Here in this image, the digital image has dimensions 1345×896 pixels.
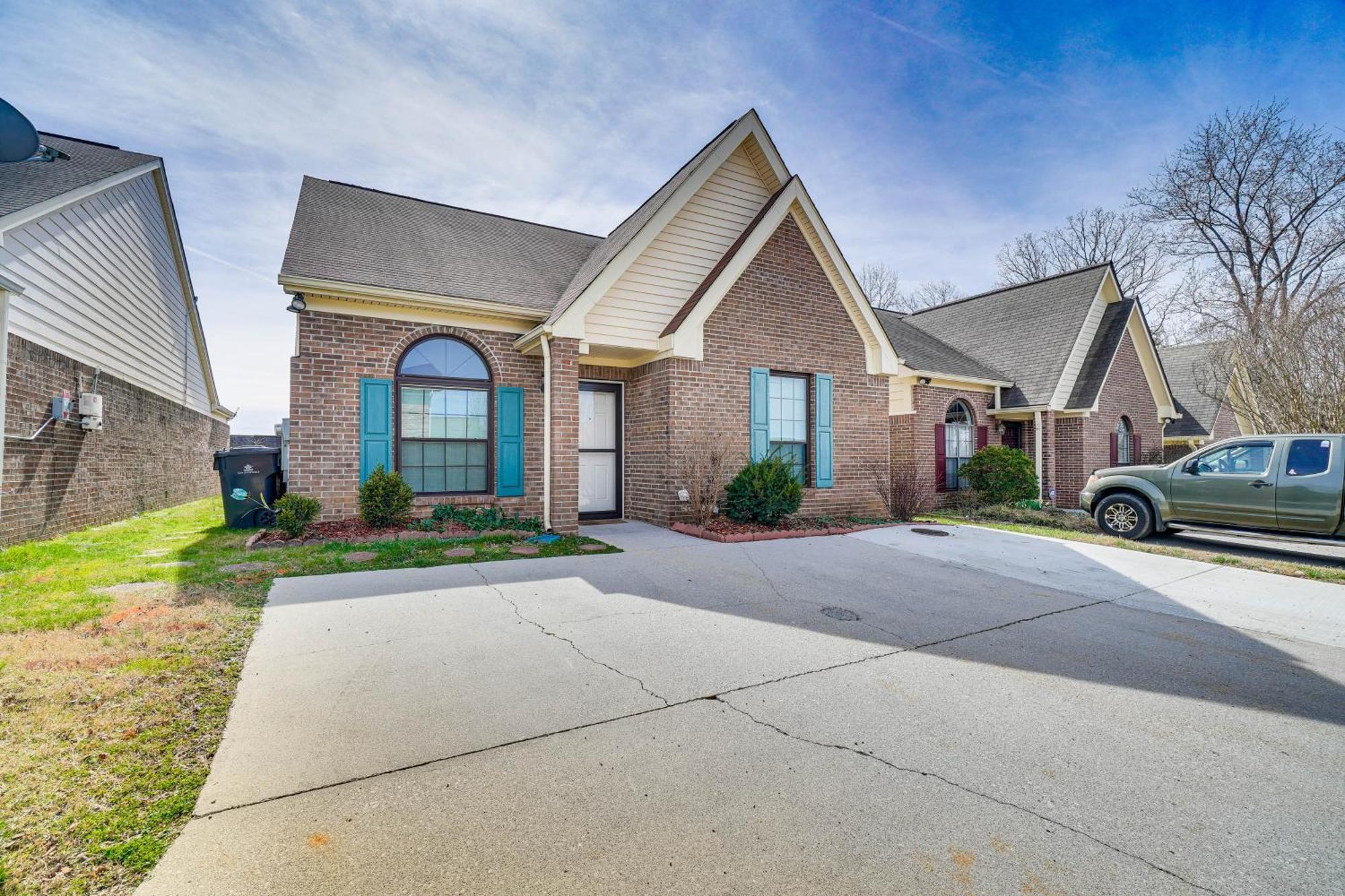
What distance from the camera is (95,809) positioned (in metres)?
2.12

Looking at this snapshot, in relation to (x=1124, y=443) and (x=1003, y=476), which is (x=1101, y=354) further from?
(x=1003, y=476)

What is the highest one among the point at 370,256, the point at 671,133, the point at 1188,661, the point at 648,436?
the point at 671,133

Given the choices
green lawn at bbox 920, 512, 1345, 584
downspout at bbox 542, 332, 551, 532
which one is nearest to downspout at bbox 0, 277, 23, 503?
downspout at bbox 542, 332, 551, 532

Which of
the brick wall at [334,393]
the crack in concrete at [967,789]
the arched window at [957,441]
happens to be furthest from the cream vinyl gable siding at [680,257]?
the arched window at [957,441]

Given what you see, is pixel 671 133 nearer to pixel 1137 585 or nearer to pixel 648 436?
pixel 648 436

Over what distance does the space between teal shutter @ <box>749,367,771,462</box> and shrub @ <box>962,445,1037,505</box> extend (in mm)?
6542

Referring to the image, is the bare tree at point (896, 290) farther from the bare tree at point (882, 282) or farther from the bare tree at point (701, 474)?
the bare tree at point (701, 474)

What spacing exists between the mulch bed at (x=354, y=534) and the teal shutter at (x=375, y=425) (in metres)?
0.74

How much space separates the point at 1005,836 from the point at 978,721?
1012 mm

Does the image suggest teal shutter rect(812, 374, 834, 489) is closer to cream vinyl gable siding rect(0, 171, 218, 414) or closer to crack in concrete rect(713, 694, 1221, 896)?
crack in concrete rect(713, 694, 1221, 896)

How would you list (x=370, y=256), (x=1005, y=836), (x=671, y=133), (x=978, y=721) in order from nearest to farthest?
(x=1005, y=836) < (x=978, y=721) < (x=370, y=256) < (x=671, y=133)

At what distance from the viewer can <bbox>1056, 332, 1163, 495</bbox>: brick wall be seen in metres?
15.3

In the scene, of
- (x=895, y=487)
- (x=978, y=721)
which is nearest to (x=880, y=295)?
(x=895, y=487)

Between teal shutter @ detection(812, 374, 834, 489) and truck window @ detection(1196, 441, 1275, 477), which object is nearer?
truck window @ detection(1196, 441, 1275, 477)
